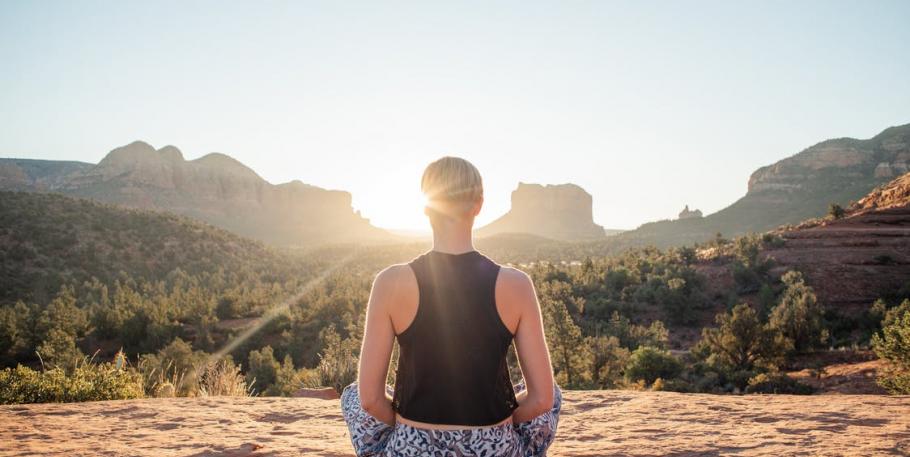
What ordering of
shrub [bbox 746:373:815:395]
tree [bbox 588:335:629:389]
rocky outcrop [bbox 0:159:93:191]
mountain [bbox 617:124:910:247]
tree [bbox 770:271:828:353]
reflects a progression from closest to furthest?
1. shrub [bbox 746:373:815:395]
2. tree [bbox 588:335:629:389]
3. tree [bbox 770:271:828:353]
4. mountain [bbox 617:124:910:247]
5. rocky outcrop [bbox 0:159:93:191]

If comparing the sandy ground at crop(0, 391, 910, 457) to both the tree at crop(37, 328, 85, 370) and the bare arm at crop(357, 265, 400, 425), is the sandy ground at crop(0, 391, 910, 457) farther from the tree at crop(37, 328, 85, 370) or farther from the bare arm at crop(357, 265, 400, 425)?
the tree at crop(37, 328, 85, 370)

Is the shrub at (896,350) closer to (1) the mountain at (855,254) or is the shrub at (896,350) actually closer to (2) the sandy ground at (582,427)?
(2) the sandy ground at (582,427)

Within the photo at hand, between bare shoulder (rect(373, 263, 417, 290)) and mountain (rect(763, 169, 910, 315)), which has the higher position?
bare shoulder (rect(373, 263, 417, 290))

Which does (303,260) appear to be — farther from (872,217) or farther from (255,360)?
(872,217)

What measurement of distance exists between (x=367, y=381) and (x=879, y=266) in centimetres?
3707

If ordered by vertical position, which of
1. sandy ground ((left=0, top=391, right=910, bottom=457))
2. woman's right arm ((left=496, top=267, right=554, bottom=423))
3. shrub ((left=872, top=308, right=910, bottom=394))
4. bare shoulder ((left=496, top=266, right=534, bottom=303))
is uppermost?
bare shoulder ((left=496, top=266, right=534, bottom=303))

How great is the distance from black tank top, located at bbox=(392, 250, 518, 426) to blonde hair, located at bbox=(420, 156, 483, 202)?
22 centimetres

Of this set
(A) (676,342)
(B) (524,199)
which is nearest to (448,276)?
(A) (676,342)

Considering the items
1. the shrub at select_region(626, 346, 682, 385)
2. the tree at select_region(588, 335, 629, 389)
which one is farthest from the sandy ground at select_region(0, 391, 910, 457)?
the shrub at select_region(626, 346, 682, 385)

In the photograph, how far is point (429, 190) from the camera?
203 centimetres

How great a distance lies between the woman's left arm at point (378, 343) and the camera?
1.97m

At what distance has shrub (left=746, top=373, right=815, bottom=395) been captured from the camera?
13.0 meters

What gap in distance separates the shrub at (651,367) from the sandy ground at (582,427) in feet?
32.4

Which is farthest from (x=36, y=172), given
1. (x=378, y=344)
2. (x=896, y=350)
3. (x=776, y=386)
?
(x=378, y=344)
